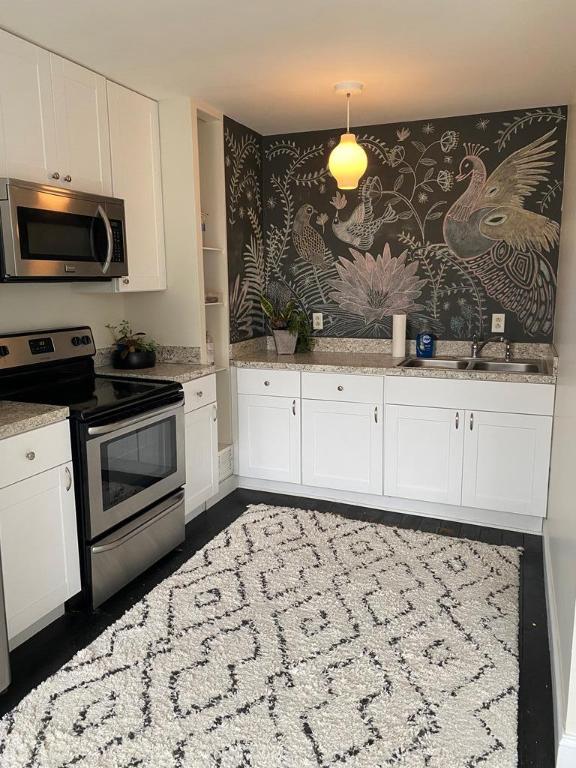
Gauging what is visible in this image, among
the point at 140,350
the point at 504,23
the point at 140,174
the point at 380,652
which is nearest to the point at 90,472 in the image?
the point at 140,350

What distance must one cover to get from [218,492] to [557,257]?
2452 mm

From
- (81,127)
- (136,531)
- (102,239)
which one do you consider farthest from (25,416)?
(81,127)

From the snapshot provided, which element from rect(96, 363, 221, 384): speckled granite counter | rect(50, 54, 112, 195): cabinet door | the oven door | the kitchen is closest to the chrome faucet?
the kitchen

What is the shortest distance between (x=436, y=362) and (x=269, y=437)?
3.75 feet

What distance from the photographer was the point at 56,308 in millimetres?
3031

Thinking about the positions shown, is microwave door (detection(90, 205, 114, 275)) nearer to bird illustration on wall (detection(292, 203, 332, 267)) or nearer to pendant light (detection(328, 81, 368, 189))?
pendant light (detection(328, 81, 368, 189))

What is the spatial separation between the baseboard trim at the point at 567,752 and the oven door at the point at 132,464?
178cm

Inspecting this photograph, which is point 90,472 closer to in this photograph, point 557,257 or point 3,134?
point 3,134

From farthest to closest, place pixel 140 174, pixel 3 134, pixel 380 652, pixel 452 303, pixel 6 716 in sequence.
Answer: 1. pixel 452 303
2. pixel 140 174
3. pixel 3 134
4. pixel 380 652
5. pixel 6 716

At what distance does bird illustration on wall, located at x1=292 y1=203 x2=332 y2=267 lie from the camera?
402 cm

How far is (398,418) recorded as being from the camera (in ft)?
11.0

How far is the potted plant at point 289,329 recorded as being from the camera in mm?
3891

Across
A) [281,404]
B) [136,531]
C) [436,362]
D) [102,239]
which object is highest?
[102,239]

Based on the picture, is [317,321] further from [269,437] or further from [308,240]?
[269,437]
